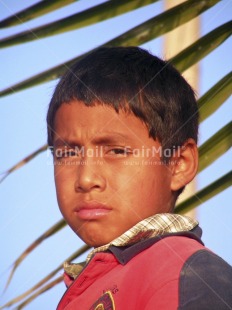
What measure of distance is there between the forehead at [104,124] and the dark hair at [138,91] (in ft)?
0.05

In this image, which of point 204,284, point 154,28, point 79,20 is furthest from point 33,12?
point 204,284

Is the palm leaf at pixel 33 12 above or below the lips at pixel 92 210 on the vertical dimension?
above

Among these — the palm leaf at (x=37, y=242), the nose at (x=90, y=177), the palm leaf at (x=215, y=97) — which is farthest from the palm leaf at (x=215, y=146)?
the palm leaf at (x=37, y=242)

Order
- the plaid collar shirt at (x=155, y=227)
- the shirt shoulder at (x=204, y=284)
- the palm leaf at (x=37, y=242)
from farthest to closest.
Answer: the palm leaf at (x=37, y=242)
the plaid collar shirt at (x=155, y=227)
the shirt shoulder at (x=204, y=284)

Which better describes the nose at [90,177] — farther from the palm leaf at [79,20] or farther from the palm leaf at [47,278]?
the palm leaf at [79,20]

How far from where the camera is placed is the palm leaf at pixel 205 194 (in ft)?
3.75

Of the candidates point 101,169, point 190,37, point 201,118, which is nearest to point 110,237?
point 101,169

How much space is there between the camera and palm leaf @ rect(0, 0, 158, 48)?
3.95 ft

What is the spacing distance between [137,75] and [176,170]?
0.19 metres

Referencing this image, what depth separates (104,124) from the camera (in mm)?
1204

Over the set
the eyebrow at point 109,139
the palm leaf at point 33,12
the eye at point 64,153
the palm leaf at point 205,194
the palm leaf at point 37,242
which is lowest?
the palm leaf at point 205,194

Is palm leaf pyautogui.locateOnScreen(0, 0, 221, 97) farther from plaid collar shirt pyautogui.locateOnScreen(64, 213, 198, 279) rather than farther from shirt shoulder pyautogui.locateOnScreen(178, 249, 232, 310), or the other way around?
shirt shoulder pyautogui.locateOnScreen(178, 249, 232, 310)

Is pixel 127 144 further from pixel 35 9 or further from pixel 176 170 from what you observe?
pixel 35 9

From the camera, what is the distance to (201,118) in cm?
121
